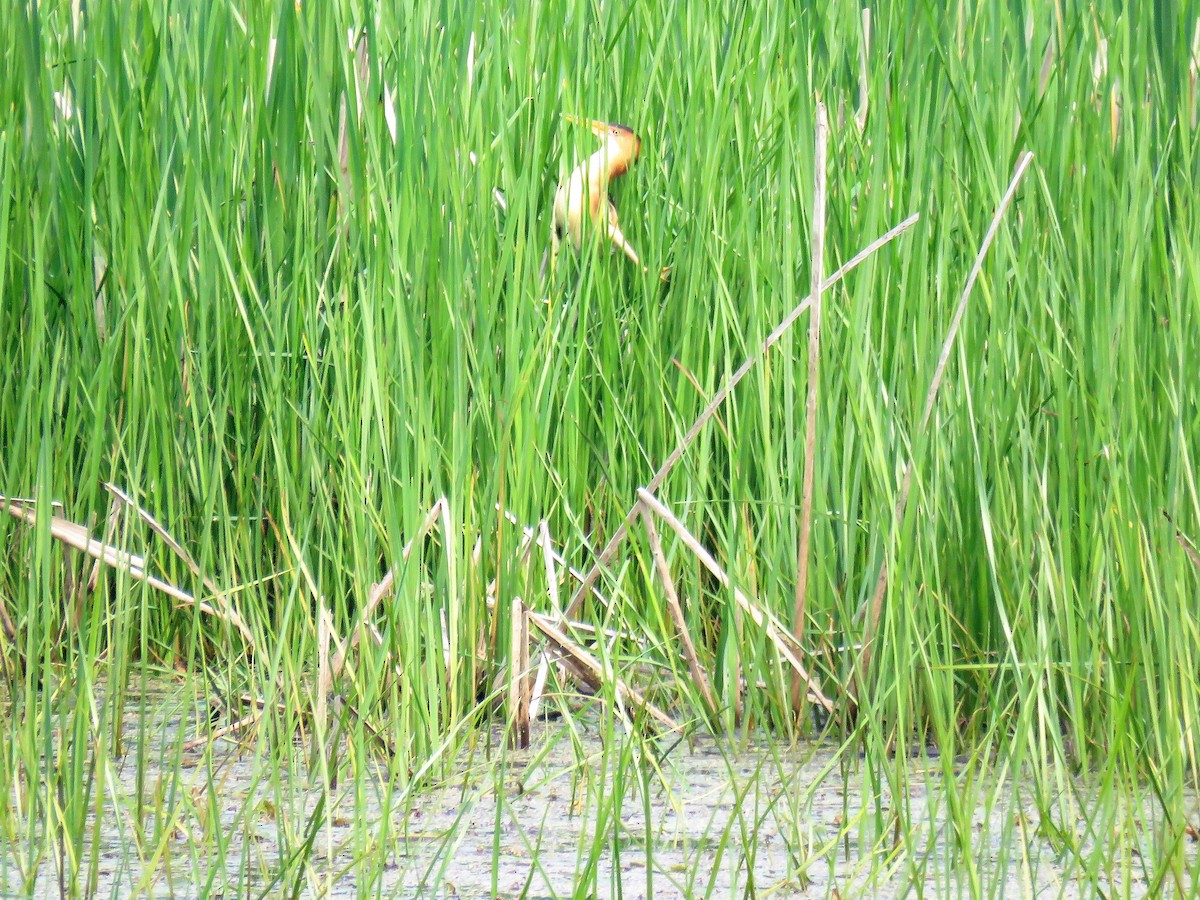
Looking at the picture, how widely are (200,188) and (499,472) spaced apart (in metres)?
0.52

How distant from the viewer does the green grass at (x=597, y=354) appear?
1.55 m

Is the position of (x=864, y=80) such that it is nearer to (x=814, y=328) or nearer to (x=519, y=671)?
(x=814, y=328)

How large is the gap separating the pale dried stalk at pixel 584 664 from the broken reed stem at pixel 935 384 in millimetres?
270

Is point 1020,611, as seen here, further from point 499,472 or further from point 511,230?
point 511,230

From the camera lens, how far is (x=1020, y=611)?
4.85 ft

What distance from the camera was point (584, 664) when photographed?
1782 mm

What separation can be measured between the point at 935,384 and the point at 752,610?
1.24 feet

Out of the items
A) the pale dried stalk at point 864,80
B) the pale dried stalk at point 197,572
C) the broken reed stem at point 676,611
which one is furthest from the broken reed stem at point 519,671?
the pale dried stalk at point 864,80

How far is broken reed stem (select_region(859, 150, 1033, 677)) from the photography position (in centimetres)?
145

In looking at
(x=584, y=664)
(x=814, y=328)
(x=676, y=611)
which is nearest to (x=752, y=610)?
(x=676, y=611)

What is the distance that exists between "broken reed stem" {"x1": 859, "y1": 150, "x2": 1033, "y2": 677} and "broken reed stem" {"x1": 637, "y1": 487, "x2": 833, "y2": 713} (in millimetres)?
84

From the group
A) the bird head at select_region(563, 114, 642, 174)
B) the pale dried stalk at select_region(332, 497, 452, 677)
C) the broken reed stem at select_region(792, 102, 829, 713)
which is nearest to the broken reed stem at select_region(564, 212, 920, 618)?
the broken reed stem at select_region(792, 102, 829, 713)

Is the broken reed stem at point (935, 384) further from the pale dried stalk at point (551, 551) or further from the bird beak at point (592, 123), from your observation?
the bird beak at point (592, 123)

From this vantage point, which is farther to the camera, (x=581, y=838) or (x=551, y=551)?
(x=551, y=551)
